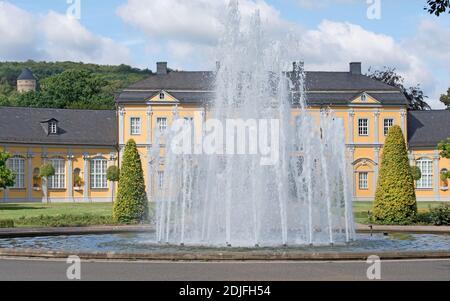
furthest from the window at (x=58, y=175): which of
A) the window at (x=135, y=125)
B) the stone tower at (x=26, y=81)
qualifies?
the stone tower at (x=26, y=81)

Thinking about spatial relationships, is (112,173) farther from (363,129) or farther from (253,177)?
(253,177)

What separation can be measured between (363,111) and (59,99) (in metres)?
34.3

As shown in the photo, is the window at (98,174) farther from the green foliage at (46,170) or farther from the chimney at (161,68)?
the chimney at (161,68)

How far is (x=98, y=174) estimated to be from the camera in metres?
59.4

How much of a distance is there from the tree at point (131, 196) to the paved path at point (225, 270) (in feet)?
40.0

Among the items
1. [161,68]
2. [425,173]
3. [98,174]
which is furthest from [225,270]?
[161,68]

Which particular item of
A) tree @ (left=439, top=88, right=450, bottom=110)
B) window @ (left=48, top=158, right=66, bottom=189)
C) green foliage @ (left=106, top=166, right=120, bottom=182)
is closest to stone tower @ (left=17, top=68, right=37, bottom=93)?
window @ (left=48, top=158, right=66, bottom=189)

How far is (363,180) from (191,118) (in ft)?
45.6

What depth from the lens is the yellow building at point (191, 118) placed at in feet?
192

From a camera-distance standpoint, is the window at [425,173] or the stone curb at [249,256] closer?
the stone curb at [249,256]

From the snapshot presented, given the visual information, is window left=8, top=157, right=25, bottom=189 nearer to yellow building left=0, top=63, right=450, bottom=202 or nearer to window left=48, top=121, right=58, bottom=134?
yellow building left=0, top=63, right=450, bottom=202

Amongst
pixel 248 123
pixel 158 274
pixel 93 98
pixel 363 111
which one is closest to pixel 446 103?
pixel 363 111

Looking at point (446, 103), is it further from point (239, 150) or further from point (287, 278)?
point (287, 278)

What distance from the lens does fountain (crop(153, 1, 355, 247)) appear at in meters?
20.7
